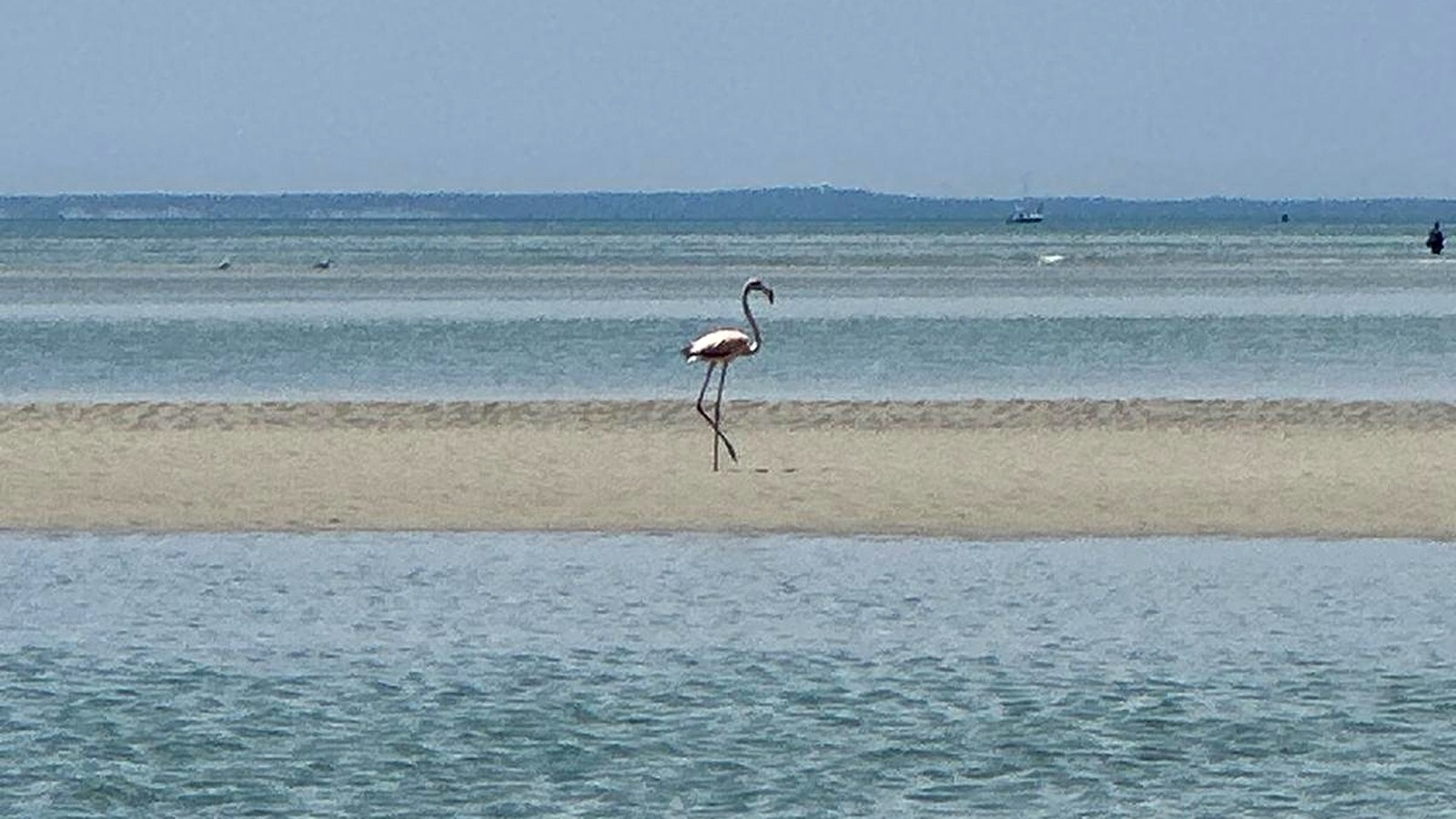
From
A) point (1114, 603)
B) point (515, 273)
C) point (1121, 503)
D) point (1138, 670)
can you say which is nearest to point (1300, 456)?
point (1121, 503)

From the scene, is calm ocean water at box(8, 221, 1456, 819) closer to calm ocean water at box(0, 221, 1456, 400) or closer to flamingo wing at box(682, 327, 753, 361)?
flamingo wing at box(682, 327, 753, 361)

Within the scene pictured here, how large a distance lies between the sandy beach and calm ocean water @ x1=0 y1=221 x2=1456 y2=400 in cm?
351

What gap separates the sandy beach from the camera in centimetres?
1886

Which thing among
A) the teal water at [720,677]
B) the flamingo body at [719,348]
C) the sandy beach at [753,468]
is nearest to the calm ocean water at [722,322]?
the sandy beach at [753,468]

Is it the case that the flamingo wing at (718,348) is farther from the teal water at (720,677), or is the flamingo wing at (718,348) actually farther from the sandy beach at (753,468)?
the teal water at (720,677)

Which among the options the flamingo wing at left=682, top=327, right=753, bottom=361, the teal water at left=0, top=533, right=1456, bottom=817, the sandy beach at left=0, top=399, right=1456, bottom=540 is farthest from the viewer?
the flamingo wing at left=682, top=327, right=753, bottom=361

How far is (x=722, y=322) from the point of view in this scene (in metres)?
47.2

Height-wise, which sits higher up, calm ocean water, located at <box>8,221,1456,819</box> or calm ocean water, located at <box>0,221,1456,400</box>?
calm ocean water, located at <box>0,221,1456,400</box>

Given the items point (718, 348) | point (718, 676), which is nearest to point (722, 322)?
point (718, 348)

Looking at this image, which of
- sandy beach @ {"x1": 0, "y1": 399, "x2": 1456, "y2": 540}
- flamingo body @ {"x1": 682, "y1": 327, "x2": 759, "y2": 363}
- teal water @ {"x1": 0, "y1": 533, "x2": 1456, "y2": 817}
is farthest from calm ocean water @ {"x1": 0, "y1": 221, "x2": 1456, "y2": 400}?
teal water @ {"x1": 0, "y1": 533, "x2": 1456, "y2": 817}

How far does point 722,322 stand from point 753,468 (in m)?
26.0

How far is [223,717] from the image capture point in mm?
12312

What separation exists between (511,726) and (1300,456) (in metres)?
11.2

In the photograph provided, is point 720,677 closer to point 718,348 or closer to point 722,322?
point 718,348
